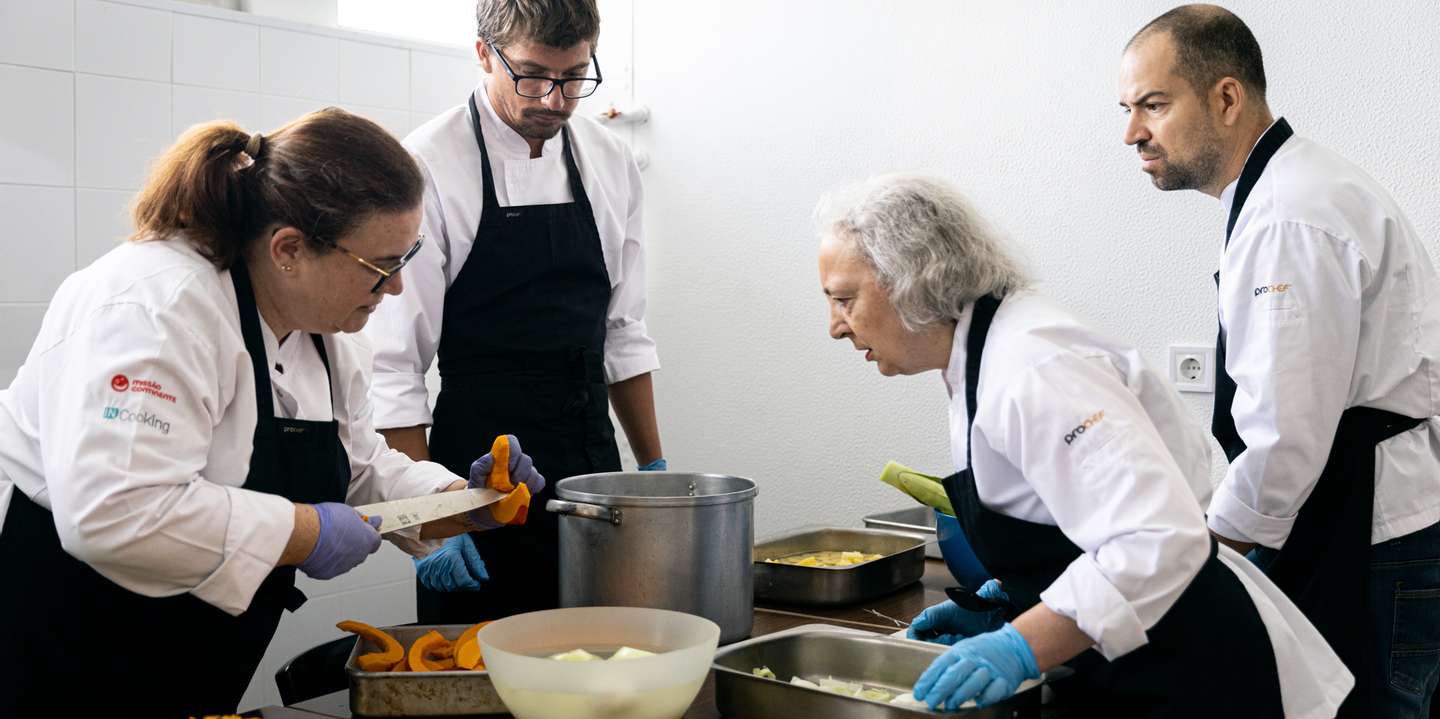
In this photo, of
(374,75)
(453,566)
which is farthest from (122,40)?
(453,566)

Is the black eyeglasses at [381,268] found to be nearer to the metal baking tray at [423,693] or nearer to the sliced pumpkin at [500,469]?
the sliced pumpkin at [500,469]

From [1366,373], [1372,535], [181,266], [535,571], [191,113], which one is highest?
[191,113]

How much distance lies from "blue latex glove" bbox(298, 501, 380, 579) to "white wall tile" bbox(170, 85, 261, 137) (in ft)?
6.41

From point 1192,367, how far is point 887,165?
1.07 m

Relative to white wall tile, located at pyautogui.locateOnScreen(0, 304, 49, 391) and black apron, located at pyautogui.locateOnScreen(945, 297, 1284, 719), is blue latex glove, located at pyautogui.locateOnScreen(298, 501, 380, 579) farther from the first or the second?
white wall tile, located at pyautogui.locateOnScreen(0, 304, 49, 391)

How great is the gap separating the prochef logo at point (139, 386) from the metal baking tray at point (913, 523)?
60.6 inches

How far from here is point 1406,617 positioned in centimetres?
213

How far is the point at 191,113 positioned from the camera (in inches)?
131

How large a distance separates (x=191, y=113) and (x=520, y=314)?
1.49m

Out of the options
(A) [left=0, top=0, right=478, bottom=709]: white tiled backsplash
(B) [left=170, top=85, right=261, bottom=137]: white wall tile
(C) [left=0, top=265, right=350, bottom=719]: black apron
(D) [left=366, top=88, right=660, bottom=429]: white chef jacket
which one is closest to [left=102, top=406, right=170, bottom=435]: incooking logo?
(C) [left=0, top=265, right=350, bottom=719]: black apron

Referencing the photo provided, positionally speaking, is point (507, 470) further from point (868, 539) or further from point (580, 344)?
point (868, 539)

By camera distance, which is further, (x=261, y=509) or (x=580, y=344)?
(x=580, y=344)

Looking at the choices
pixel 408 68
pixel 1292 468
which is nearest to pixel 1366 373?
pixel 1292 468

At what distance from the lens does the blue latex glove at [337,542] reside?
5.43ft
